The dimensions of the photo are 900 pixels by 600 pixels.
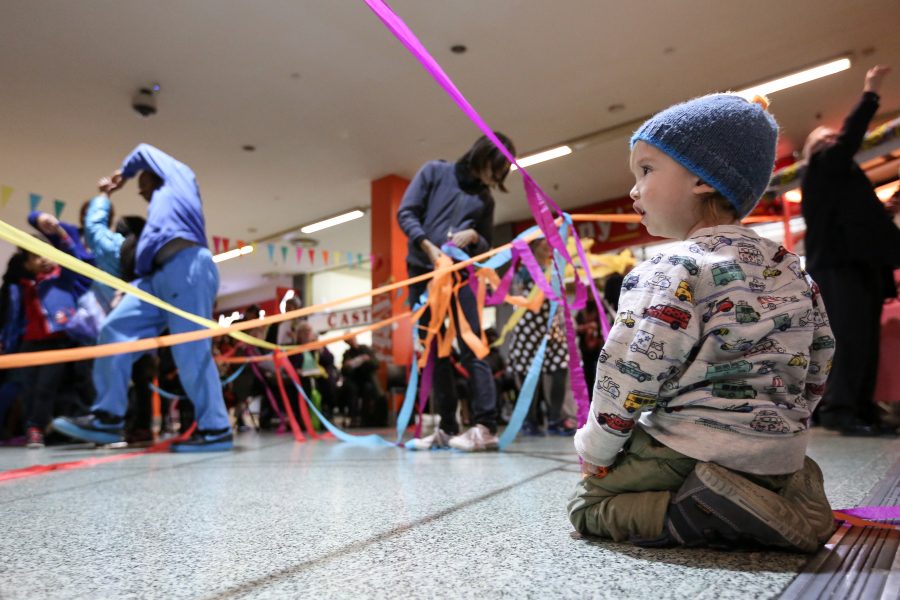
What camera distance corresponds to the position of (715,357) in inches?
34.1

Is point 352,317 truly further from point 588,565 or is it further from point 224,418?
point 588,565

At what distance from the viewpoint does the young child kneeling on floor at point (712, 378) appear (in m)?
0.84

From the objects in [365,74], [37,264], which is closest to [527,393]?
[37,264]

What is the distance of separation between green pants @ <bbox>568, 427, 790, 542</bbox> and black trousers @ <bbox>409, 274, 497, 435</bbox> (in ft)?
5.31

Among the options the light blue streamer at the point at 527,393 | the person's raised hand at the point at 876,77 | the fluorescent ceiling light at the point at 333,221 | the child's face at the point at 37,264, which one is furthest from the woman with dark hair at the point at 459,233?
the fluorescent ceiling light at the point at 333,221

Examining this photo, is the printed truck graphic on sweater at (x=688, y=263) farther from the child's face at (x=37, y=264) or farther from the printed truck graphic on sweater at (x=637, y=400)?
the child's face at (x=37, y=264)

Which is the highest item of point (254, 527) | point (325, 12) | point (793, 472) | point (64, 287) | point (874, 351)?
point (325, 12)

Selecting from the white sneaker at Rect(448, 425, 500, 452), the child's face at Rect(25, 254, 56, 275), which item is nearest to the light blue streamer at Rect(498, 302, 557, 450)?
the white sneaker at Rect(448, 425, 500, 452)

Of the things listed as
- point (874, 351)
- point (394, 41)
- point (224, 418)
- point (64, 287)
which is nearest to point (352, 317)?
point (394, 41)

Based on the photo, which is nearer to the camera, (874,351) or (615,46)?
(874,351)

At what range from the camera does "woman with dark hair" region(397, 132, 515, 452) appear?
8.48 feet

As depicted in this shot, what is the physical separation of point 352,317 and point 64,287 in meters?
7.95

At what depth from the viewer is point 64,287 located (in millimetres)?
3682

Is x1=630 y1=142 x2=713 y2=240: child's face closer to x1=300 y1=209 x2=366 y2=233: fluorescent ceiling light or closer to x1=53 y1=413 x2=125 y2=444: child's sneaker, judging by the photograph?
x1=53 y1=413 x2=125 y2=444: child's sneaker
